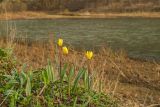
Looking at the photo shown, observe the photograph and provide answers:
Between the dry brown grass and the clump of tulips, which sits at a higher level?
the clump of tulips

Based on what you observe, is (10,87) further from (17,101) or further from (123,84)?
(123,84)

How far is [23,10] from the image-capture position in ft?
204

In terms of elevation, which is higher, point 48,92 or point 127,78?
point 48,92

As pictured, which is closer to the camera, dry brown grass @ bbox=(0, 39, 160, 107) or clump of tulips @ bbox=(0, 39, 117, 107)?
clump of tulips @ bbox=(0, 39, 117, 107)

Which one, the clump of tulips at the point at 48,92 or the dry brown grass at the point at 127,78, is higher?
the clump of tulips at the point at 48,92

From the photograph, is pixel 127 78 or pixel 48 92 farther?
pixel 127 78

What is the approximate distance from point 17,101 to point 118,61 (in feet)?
23.9

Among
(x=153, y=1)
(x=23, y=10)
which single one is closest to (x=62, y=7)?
(x=23, y=10)

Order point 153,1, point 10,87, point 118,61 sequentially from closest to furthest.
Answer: point 10,87, point 118,61, point 153,1

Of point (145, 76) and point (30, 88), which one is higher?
point (30, 88)

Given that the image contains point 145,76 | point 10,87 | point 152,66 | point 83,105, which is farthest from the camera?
point 152,66

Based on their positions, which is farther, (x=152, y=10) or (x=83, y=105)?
(x=152, y=10)

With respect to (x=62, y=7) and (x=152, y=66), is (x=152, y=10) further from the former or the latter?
(x=152, y=66)

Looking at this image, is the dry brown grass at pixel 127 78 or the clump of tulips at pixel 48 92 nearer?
the clump of tulips at pixel 48 92
